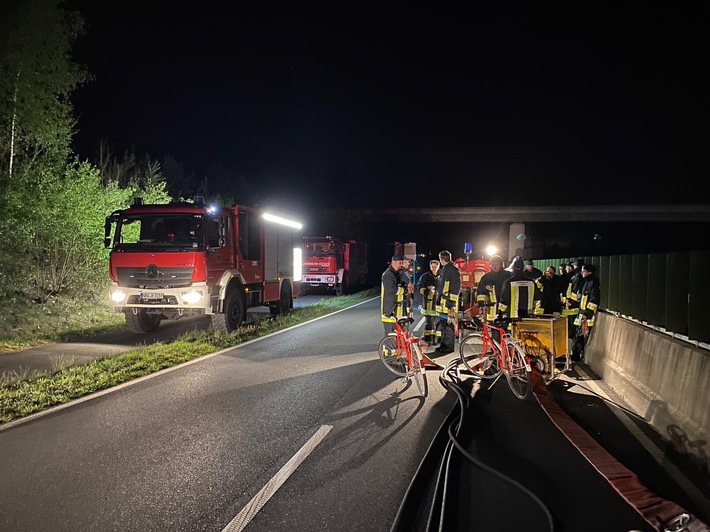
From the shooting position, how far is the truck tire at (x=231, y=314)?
495 inches

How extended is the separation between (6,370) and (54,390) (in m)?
2.09

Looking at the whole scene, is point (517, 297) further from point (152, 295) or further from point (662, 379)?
point (152, 295)

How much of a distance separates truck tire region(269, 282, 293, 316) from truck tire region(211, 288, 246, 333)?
10.1ft

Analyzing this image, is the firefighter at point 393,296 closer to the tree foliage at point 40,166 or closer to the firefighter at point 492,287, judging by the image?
the firefighter at point 492,287

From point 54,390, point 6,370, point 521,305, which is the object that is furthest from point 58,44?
point 521,305

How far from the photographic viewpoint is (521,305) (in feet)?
27.1

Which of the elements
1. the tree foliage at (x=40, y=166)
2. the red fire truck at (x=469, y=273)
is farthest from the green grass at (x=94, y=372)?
the red fire truck at (x=469, y=273)

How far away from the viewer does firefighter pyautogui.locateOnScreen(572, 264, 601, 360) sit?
32.6ft

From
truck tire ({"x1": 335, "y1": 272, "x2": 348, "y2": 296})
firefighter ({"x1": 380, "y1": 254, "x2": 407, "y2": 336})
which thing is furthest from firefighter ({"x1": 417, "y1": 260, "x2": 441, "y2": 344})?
truck tire ({"x1": 335, "y1": 272, "x2": 348, "y2": 296})

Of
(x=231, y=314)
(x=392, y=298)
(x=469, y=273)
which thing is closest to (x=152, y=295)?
(x=231, y=314)

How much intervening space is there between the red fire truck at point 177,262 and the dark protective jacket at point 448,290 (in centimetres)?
497

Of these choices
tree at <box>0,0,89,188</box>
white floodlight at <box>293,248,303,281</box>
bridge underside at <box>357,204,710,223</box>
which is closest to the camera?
tree at <box>0,0,89,188</box>

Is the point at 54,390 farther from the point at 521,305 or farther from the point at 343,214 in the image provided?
the point at 343,214

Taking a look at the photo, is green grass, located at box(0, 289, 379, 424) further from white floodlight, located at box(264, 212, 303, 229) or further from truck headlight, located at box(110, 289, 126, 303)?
white floodlight, located at box(264, 212, 303, 229)
